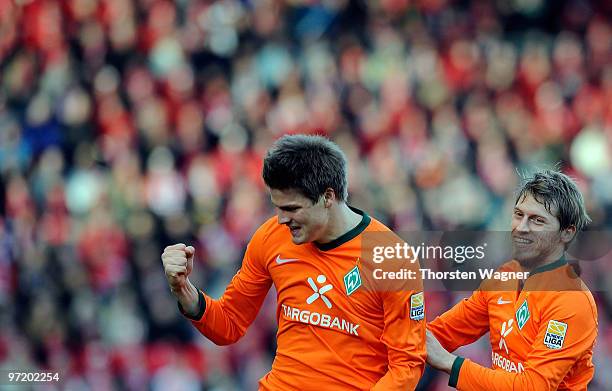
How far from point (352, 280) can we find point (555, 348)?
2.47ft

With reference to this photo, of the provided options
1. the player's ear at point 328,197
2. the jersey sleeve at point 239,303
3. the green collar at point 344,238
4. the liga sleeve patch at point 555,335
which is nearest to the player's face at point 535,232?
the liga sleeve patch at point 555,335

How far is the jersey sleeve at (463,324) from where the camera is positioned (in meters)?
3.81

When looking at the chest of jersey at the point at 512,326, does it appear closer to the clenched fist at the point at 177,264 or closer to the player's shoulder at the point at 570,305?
the player's shoulder at the point at 570,305

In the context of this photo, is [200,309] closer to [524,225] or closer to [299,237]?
[299,237]

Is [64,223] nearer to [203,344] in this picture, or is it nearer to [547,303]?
[203,344]

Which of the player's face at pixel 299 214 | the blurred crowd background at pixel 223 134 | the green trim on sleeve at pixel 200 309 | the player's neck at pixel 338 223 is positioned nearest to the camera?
the player's face at pixel 299 214

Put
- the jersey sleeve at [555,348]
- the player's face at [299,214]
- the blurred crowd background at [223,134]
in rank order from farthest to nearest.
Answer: the blurred crowd background at [223,134] < the player's face at [299,214] < the jersey sleeve at [555,348]

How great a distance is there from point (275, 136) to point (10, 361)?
291 centimetres

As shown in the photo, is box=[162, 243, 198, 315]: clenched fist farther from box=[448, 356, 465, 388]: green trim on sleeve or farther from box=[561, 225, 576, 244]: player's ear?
box=[561, 225, 576, 244]: player's ear

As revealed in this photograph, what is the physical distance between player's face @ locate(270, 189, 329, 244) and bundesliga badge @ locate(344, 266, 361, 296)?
0.19 meters

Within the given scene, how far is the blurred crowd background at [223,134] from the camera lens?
24.3 feet

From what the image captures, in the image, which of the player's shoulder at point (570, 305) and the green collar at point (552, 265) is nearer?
the player's shoulder at point (570, 305)

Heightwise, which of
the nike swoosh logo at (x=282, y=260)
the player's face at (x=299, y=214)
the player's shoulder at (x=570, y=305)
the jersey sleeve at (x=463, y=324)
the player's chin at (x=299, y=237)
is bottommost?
the jersey sleeve at (x=463, y=324)

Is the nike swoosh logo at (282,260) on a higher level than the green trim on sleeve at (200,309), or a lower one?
higher
